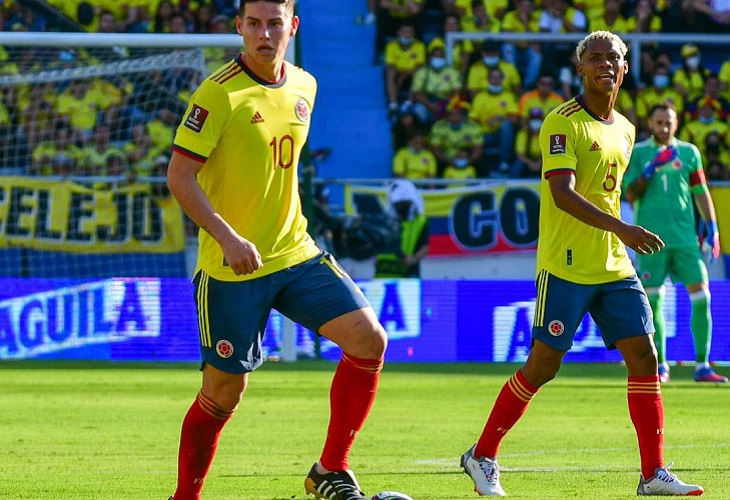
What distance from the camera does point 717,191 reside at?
1986 centimetres

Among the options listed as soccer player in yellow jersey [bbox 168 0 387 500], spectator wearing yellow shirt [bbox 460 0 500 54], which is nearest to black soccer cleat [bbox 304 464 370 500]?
soccer player in yellow jersey [bbox 168 0 387 500]

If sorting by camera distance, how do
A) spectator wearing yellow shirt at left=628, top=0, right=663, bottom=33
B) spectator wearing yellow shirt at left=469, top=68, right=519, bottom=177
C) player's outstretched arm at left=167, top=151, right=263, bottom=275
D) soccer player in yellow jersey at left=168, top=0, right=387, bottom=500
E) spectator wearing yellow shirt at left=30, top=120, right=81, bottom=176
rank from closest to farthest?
player's outstretched arm at left=167, top=151, right=263, bottom=275, soccer player in yellow jersey at left=168, top=0, right=387, bottom=500, spectator wearing yellow shirt at left=30, top=120, right=81, bottom=176, spectator wearing yellow shirt at left=469, top=68, right=519, bottom=177, spectator wearing yellow shirt at left=628, top=0, right=663, bottom=33

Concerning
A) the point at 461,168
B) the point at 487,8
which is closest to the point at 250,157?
the point at 461,168

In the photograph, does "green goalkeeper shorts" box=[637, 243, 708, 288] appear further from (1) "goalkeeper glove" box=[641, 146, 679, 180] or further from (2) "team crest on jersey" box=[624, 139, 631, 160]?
(2) "team crest on jersey" box=[624, 139, 631, 160]

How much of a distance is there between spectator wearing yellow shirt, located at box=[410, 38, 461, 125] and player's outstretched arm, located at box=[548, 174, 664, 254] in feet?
51.4

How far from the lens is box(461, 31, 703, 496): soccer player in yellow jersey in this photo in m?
7.32

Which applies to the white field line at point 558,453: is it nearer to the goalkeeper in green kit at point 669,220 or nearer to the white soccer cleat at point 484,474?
the white soccer cleat at point 484,474

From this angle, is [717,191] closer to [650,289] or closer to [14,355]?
[650,289]

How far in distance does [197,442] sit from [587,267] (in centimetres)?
221

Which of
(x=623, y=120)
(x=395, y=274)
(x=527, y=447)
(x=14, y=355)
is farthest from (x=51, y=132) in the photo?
(x=623, y=120)

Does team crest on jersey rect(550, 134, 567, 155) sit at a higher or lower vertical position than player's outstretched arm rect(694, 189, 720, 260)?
higher

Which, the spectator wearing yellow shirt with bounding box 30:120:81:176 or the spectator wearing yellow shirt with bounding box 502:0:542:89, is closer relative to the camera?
the spectator wearing yellow shirt with bounding box 30:120:81:176

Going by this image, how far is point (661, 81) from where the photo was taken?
78.5 feet

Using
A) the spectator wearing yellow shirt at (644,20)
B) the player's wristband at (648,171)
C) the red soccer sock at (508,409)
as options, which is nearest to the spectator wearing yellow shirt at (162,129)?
the player's wristband at (648,171)
